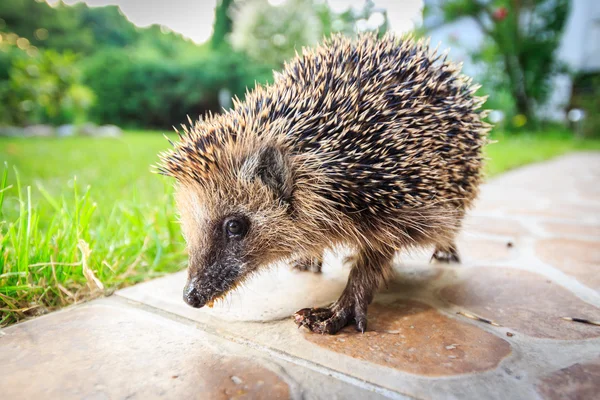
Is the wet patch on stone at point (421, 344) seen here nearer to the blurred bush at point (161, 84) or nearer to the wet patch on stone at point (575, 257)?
the wet patch on stone at point (575, 257)

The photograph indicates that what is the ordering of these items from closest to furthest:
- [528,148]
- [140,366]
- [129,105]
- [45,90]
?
[140,366] < [45,90] < [528,148] < [129,105]

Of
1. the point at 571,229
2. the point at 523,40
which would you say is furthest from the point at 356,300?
the point at 523,40

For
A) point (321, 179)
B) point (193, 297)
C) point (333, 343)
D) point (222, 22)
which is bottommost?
point (333, 343)

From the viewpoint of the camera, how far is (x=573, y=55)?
18.0m

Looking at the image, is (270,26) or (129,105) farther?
(270,26)

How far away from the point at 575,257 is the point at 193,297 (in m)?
2.69

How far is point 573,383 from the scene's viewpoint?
1.54 metres

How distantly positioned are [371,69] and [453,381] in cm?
157

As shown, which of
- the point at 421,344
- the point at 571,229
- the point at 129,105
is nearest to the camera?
the point at 421,344

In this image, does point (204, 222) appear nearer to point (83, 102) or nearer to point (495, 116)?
point (83, 102)

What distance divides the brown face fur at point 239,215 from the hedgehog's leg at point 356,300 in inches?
15.1

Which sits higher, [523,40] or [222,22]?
[222,22]

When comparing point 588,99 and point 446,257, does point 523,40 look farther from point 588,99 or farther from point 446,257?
point 446,257

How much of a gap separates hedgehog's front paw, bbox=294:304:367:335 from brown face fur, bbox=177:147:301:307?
352 millimetres
